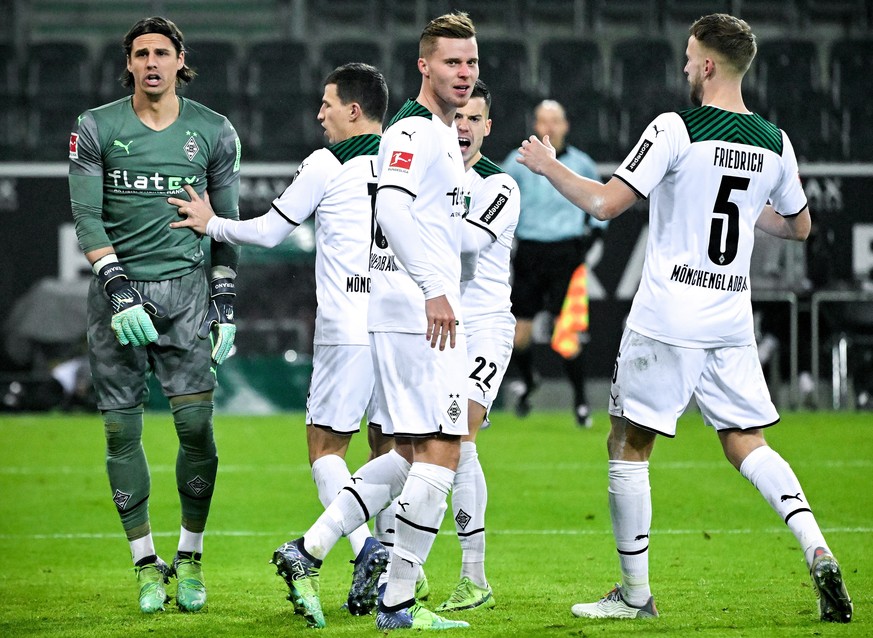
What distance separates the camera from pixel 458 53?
4.75m

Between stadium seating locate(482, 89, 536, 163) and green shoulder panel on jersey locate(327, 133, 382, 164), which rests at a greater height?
stadium seating locate(482, 89, 536, 163)

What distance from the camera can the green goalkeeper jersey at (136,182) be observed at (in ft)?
18.0

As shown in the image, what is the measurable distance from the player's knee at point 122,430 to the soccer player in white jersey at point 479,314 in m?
1.36

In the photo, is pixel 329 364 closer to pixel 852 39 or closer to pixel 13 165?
pixel 13 165

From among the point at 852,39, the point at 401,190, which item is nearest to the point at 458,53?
the point at 401,190

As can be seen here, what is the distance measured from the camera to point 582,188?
198 inches

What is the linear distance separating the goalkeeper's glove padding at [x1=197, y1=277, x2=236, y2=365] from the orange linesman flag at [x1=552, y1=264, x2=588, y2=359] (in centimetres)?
730

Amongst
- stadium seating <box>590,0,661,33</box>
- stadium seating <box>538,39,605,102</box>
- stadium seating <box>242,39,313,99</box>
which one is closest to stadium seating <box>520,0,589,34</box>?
stadium seating <box>590,0,661,33</box>

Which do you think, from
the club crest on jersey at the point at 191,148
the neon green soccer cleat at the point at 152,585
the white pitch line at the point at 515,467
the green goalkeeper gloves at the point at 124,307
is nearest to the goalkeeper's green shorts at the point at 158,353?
the green goalkeeper gloves at the point at 124,307

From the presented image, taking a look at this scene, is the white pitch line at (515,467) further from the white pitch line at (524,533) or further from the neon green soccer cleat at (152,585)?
the neon green soccer cleat at (152,585)

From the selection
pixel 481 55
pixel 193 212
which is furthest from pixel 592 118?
pixel 193 212

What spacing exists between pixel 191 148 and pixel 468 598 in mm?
2202

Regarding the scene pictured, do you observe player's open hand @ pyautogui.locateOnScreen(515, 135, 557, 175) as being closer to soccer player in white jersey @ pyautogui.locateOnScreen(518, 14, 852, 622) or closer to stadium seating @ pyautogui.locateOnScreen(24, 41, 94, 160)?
soccer player in white jersey @ pyautogui.locateOnScreen(518, 14, 852, 622)

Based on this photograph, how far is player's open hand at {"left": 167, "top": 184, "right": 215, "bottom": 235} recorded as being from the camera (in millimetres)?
5535
